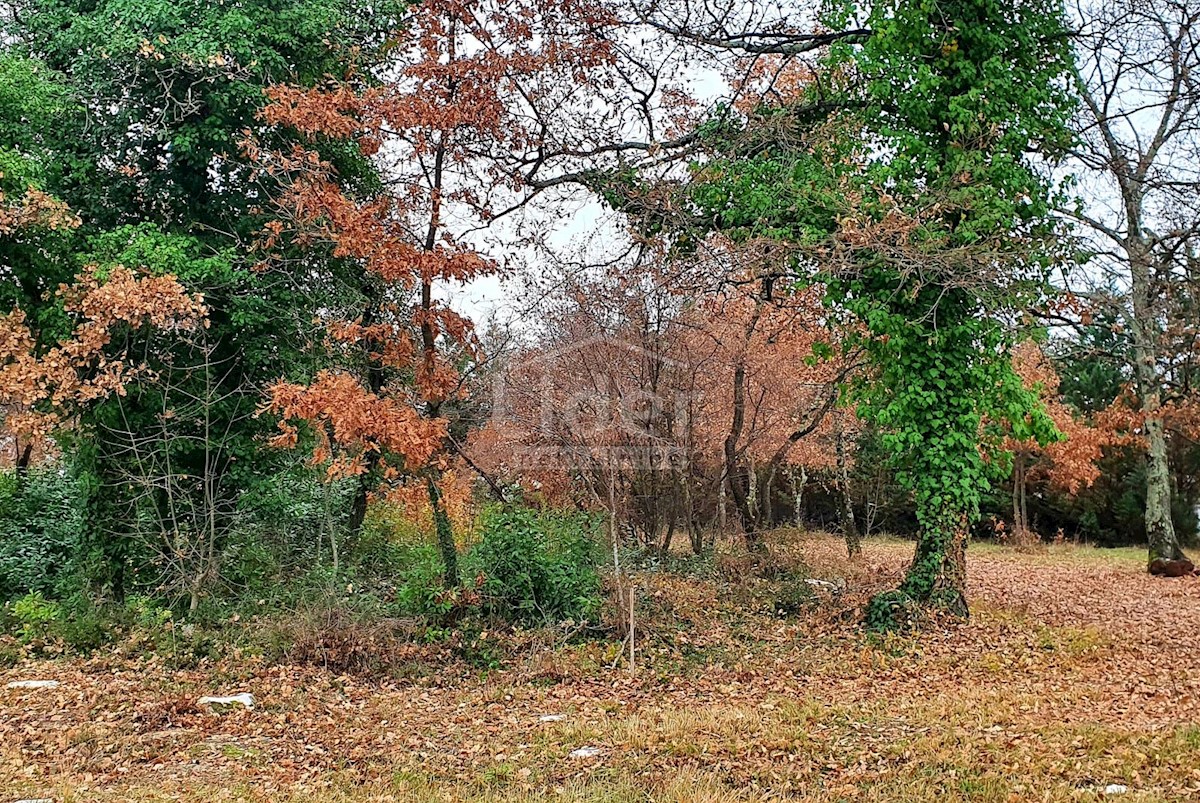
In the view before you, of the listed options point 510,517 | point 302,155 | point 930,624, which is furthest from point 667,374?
point 302,155

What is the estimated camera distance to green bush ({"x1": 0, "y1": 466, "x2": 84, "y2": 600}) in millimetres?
9766

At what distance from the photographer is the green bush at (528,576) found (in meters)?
8.80

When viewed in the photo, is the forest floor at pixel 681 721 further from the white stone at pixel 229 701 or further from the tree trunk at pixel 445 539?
the tree trunk at pixel 445 539

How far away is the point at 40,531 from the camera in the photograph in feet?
35.2

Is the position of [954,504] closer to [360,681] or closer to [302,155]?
[360,681]

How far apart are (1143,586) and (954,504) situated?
20.1 ft

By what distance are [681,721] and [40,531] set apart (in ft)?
29.2

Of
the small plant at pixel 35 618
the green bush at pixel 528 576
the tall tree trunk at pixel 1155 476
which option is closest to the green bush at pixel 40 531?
the small plant at pixel 35 618

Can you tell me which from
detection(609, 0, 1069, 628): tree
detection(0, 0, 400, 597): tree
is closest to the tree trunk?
detection(0, 0, 400, 597): tree

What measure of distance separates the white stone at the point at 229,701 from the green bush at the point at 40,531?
3.87m

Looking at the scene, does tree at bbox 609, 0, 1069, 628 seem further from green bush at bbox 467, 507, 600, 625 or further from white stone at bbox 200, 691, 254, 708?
white stone at bbox 200, 691, 254, 708

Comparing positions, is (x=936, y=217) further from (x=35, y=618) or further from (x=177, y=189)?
(x=35, y=618)

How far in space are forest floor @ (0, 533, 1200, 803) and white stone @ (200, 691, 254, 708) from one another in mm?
95

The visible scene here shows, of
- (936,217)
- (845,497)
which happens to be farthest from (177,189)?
(845,497)
